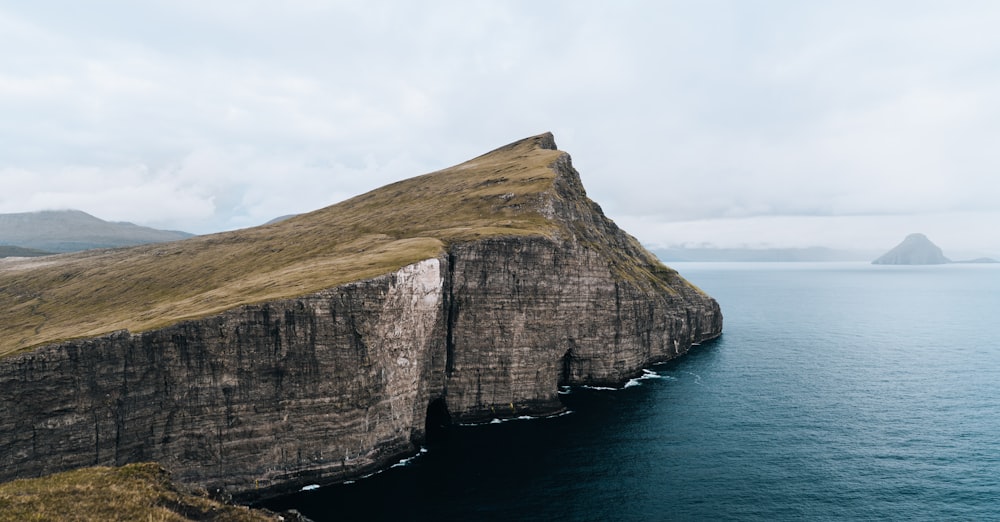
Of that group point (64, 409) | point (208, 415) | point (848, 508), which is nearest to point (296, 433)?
point (208, 415)

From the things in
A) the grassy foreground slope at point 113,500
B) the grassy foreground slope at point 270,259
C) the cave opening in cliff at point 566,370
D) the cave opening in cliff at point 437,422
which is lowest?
the cave opening in cliff at point 437,422

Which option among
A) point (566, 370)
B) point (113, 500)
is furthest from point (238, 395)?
point (566, 370)

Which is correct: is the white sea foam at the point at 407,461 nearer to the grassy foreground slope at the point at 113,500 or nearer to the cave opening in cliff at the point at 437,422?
the cave opening in cliff at the point at 437,422

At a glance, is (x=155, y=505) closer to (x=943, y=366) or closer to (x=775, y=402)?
(x=775, y=402)

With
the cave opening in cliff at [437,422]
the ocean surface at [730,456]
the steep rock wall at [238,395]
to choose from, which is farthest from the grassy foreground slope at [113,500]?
the cave opening in cliff at [437,422]

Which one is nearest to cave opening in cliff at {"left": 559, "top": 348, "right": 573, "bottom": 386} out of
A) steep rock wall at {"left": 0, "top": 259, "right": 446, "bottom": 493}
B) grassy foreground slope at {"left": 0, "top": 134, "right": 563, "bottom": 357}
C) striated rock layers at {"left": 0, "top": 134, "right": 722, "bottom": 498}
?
striated rock layers at {"left": 0, "top": 134, "right": 722, "bottom": 498}

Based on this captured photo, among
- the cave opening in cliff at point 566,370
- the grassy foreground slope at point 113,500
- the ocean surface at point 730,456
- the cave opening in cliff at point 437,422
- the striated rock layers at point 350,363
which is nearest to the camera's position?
the grassy foreground slope at point 113,500
